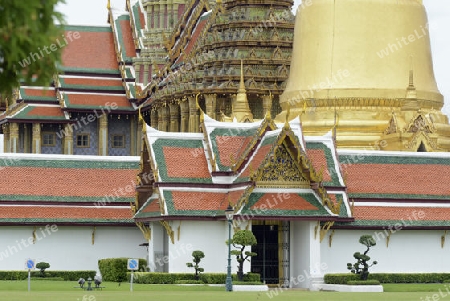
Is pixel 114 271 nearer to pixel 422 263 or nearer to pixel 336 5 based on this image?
pixel 422 263

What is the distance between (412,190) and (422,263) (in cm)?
261

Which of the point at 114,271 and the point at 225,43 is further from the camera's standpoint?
the point at 225,43

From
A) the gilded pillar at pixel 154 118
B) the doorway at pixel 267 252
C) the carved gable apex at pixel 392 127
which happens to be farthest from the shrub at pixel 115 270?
the gilded pillar at pixel 154 118

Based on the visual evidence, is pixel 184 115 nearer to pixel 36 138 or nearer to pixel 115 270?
pixel 36 138

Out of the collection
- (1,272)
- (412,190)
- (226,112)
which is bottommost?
(1,272)

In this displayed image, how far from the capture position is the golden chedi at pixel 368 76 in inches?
2109

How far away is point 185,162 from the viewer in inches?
1612

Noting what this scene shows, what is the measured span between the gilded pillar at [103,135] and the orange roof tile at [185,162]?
39.5 metres

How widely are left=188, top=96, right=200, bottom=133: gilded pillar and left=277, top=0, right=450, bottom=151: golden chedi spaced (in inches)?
470

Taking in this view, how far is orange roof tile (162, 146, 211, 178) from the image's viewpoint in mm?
40562

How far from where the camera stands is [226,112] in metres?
68.4

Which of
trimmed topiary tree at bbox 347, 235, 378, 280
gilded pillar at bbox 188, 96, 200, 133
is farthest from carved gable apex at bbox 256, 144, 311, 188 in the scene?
gilded pillar at bbox 188, 96, 200, 133

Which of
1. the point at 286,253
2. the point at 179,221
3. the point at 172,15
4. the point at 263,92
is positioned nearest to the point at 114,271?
the point at 179,221

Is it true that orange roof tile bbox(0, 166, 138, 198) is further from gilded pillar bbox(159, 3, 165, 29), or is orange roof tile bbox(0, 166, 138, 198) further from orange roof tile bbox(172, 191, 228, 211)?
gilded pillar bbox(159, 3, 165, 29)
